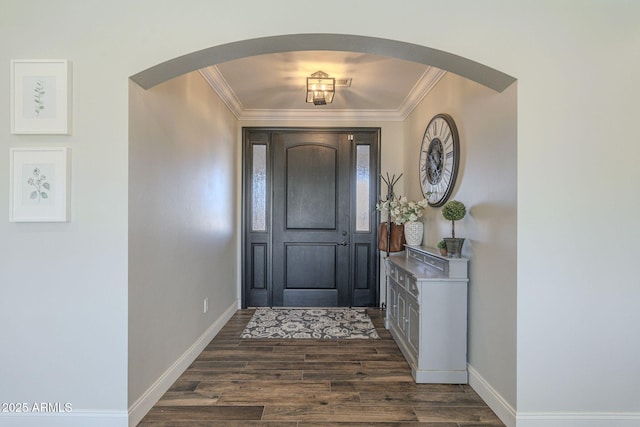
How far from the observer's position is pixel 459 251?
271 centimetres

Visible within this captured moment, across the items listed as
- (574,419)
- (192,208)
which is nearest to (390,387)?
(574,419)

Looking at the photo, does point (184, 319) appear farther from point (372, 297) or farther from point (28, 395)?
point (372, 297)

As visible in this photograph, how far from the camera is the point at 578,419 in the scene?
2082 mm

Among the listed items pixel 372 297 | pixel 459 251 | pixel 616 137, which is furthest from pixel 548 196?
pixel 372 297

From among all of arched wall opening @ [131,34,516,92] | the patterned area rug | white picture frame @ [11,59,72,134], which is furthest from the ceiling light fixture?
the patterned area rug

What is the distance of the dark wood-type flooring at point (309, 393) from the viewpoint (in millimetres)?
2215

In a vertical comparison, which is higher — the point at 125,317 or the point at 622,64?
the point at 622,64

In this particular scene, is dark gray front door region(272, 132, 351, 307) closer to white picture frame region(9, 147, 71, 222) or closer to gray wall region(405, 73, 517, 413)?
gray wall region(405, 73, 517, 413)

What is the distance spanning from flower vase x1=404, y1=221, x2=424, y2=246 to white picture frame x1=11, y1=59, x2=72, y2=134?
2987mm

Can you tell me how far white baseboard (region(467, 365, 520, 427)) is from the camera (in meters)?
2.13

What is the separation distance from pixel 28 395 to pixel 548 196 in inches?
126

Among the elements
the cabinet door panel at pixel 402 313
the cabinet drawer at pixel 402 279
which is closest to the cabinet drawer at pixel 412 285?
the cabinet drawer at pixel 402 279

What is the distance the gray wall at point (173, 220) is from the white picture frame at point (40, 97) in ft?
1.19

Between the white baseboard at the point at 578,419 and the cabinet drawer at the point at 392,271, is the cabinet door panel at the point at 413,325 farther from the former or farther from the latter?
the white baseboard at the point at 578,419
